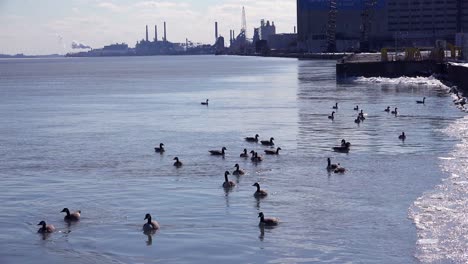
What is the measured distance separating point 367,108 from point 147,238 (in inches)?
1430

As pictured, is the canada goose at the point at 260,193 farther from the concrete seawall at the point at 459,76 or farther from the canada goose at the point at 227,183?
the concrete seawall at the point at 459,76

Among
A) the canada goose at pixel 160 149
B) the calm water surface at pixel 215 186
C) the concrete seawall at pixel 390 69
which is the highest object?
the concrete seawall at pixel 390 69

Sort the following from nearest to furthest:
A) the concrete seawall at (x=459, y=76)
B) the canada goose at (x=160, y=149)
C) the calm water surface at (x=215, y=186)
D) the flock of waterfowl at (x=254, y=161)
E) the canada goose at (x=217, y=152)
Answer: the calm water surface at (x=215, y=186) < the flock of waterfowl at (x=254, y=161) < the canada goose at (x=217, y=152) < the canada goose at (x=160, y=149) < the concrete seawall at (x=459, y=76)

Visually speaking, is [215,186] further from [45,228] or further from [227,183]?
[45,228]

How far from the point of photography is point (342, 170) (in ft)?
88.5

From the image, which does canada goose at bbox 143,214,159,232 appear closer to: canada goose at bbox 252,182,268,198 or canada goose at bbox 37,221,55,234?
canada goose at bbox 37,221,55,234

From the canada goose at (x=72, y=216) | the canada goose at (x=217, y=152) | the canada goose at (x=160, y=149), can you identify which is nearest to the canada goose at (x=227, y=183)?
the canada goose at (x=72, y=216)

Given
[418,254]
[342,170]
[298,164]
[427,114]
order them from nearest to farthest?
[418,254]
[342,170]
[298,164]
[427,114]

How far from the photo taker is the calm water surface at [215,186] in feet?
59.4

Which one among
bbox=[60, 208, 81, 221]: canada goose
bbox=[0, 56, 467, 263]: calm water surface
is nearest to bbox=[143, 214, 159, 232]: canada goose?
bbox=[0, 56, 467, 263]: calm water surface

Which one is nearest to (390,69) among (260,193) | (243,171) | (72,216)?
(243,171)

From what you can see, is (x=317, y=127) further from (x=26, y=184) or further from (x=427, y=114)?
(x=26, y=184)

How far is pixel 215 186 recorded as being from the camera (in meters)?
25.2

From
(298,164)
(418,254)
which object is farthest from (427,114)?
(418,254)
